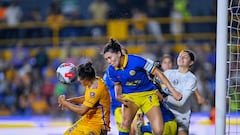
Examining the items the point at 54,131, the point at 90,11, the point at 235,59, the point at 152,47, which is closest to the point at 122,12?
the point at 152,47

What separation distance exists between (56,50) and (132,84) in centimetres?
1021

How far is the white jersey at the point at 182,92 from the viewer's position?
9430mm

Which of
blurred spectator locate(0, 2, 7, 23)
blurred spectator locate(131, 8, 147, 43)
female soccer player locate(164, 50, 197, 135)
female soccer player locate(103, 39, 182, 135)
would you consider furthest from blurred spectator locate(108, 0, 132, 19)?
female soccer player locate(103, 39, 182, 135)

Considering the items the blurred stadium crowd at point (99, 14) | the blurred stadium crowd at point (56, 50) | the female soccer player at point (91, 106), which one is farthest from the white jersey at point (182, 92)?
the blurred stadium crowd at point (99, 14)

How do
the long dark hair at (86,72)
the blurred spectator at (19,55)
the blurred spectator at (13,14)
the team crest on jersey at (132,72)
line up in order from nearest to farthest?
the long dark hair at (86,72) → the team crest on jersey at (132,72) → the blurred spectator at (19,55) → the blurred spectator at (13,14)

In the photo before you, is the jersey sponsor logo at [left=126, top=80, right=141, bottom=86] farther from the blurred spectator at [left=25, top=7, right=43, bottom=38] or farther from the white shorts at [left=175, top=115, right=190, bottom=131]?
the blurred spectator at [left=25, top=7, right=43, bottom=38]

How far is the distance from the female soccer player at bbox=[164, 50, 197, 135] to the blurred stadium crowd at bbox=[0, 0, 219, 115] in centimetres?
597

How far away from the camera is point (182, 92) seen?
9398 millimetres

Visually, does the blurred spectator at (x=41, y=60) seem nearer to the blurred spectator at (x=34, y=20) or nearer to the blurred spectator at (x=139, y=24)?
the blurred spectator at (x=34, y=20)

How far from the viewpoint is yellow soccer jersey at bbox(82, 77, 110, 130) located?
8.55 m

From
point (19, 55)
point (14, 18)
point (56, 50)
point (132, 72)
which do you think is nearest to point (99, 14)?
point (56, 50)

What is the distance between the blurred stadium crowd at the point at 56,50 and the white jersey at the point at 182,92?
597 centimetres

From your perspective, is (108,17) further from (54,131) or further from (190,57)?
(190,57)

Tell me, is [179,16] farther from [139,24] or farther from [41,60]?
[41,60]
